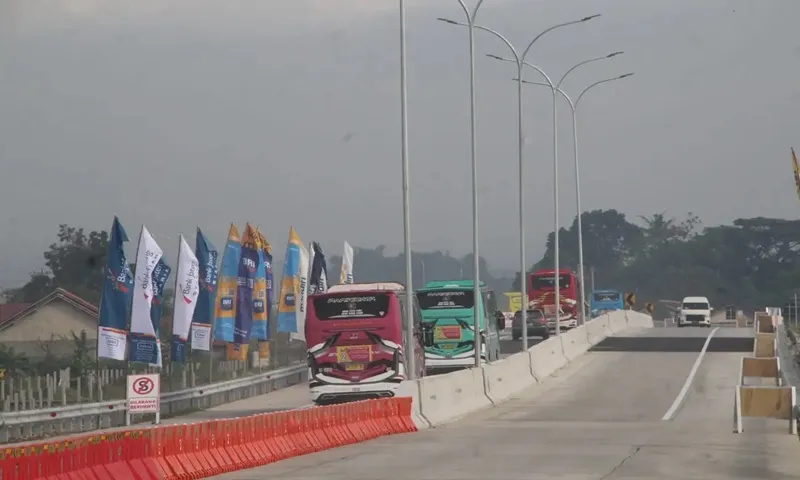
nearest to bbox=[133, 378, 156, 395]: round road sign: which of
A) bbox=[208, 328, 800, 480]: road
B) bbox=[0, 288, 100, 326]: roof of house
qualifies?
bbox=[208, 328, 800, 480]: road

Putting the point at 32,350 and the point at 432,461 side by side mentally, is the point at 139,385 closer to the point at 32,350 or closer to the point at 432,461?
the point at 432,461

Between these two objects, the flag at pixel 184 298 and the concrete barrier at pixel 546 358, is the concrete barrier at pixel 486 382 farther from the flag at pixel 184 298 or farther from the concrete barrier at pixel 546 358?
the flag at pixel 184 298

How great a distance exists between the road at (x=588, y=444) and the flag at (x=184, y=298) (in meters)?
9.54

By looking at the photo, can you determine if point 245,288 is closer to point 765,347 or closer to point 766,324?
point 765,347

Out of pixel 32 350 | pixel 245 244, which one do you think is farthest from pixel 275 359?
pixel 32 350

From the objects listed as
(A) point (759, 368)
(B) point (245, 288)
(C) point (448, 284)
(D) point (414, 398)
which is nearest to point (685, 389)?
(A) point (759, 368)

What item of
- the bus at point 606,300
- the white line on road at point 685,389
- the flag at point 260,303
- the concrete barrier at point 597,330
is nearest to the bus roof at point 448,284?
the flag at point 260,303

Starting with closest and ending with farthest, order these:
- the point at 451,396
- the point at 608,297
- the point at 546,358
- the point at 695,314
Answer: the point at 451,396, the point at 546,358, the point at 695,314, the point at 608,297

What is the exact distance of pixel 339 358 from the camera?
119 feet

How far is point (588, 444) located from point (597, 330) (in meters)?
43.3

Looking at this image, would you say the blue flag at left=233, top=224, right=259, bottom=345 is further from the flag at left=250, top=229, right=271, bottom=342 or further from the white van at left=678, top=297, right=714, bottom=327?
the white van at left=678, top=297, right=714, bottom=327

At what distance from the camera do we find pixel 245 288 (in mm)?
49719

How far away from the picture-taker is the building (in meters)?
77.8

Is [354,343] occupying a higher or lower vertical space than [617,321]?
lower
